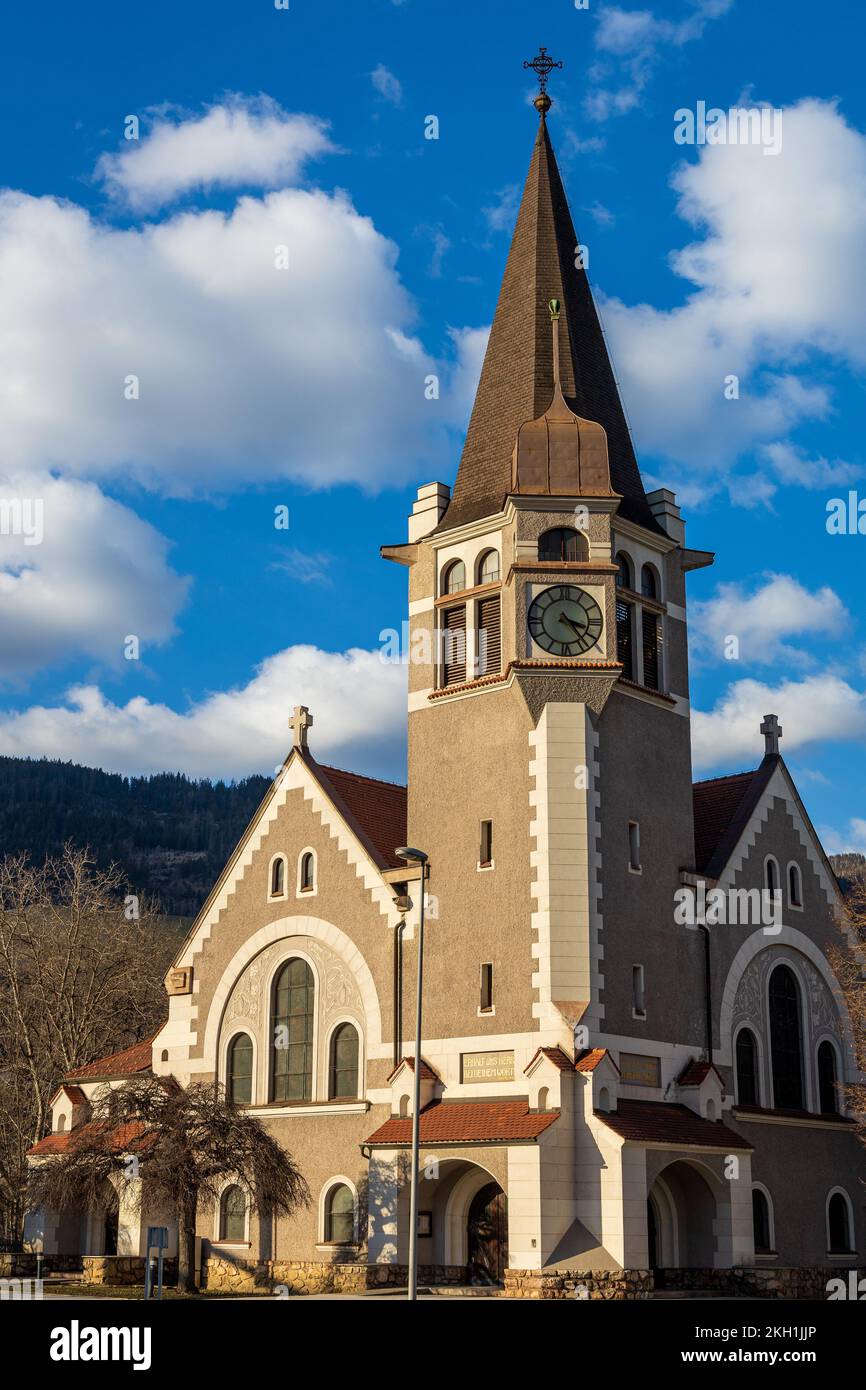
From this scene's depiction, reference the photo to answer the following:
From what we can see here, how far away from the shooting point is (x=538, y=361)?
141 feet

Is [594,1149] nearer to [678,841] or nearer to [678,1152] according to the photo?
[678,1152]

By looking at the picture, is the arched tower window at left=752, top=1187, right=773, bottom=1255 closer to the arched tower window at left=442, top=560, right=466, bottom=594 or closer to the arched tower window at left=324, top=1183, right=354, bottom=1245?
the arched tower window at left=324, top=1183, right=354, bottom=1245

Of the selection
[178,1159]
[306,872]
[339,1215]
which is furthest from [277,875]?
[339,1215]

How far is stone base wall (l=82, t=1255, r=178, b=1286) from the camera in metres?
39.8

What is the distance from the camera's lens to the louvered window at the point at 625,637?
4022 cm

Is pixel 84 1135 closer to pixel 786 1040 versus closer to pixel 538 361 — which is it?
pixel 786 1040

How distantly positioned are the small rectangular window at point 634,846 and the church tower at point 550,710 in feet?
0.16

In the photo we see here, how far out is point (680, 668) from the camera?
42.1m

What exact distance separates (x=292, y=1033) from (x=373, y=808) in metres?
6.55

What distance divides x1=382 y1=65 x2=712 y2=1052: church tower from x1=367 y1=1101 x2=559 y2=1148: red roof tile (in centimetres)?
159

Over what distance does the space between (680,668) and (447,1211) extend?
15139mm

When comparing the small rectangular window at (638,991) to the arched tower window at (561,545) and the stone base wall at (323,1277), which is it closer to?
the stone base wall at (323,1277)

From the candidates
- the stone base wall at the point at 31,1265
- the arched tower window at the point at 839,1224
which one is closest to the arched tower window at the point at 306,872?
the stone base wall at the point at 31,1265

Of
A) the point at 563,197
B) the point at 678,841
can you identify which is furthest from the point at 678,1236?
the point at 563,197
